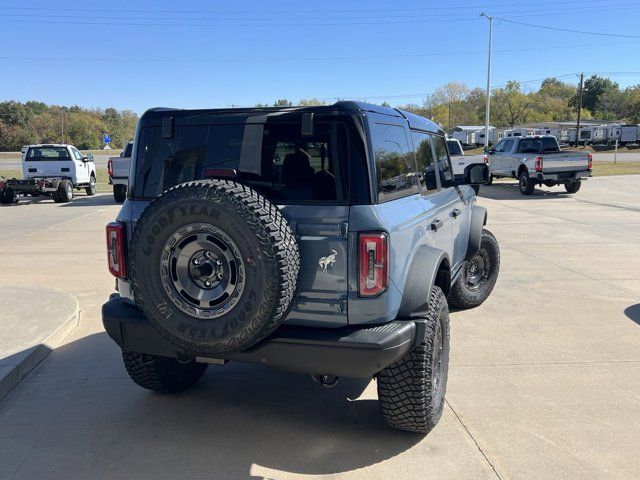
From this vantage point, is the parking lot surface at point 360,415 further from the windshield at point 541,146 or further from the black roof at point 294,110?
the windshield at point 541,146

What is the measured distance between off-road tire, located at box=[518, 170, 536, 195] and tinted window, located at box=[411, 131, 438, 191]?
611 inches

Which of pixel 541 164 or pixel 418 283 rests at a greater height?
pixel 541 164

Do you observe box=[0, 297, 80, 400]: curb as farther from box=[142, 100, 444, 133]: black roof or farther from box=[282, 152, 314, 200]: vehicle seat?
box=[282, 152, 314, 200]: vehicle seat

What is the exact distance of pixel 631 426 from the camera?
3477 mm

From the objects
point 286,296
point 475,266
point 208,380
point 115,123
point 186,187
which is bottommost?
point 208,380

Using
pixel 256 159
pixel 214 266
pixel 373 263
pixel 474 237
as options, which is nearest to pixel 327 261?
pixel 373 263

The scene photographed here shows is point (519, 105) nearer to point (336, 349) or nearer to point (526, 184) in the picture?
point (526, 184)

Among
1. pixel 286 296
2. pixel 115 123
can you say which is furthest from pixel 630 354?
pixel 115 123

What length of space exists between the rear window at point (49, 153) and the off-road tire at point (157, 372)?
17.2m

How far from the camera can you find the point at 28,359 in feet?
14.6

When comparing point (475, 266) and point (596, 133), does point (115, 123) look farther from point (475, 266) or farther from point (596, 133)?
point (475, 266)

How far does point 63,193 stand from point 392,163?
1709 centimetres

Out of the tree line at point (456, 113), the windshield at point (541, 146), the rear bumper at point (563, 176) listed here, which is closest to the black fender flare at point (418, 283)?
the rear bumper at point (563, 176)

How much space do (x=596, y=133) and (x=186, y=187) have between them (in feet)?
253
